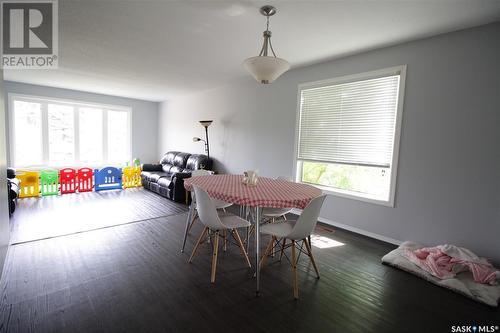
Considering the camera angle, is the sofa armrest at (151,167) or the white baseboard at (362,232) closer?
the white baseboard at (362,232)

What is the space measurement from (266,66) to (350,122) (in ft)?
6.11

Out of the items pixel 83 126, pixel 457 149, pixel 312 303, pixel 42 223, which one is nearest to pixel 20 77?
pixel 83 126

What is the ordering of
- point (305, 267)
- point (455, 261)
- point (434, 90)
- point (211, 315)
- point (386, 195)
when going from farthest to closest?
point (386, 195)
point (434, 90)
point (305, 267)
point (455, 261)
point (211, 315)

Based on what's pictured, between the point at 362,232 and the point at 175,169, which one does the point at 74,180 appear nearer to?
the point at 175,169

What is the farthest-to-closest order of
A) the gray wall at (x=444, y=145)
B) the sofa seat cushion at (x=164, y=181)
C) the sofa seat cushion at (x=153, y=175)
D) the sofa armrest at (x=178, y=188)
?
the sofa seat cushion at (x=153, y=175) → the sofa seat cushion at (x=164, y=181) → the sofa armrest at (x=178, y=188) → the gray wall at (x=444, y=145)

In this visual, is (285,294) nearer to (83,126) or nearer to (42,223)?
(42,223)

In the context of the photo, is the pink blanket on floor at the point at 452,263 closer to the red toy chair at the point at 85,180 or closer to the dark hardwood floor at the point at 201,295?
the dark hardwood floor at the point at 201,295

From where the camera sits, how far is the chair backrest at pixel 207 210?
2.01 m

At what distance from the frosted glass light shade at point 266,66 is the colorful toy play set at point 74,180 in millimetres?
5146

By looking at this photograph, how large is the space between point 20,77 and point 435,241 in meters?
7.74

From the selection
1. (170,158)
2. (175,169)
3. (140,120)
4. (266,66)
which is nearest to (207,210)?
(266,66)

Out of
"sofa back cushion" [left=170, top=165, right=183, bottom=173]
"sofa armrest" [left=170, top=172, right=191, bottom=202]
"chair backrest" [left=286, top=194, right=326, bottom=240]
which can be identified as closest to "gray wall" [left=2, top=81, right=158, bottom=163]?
"sofa back cushion" [left=170, top=165, right=183, bottom=173]

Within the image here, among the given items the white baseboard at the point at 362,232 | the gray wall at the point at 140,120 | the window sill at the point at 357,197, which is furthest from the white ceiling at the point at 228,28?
the gray wall at the point at 140,120

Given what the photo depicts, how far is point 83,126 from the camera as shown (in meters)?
6.48
